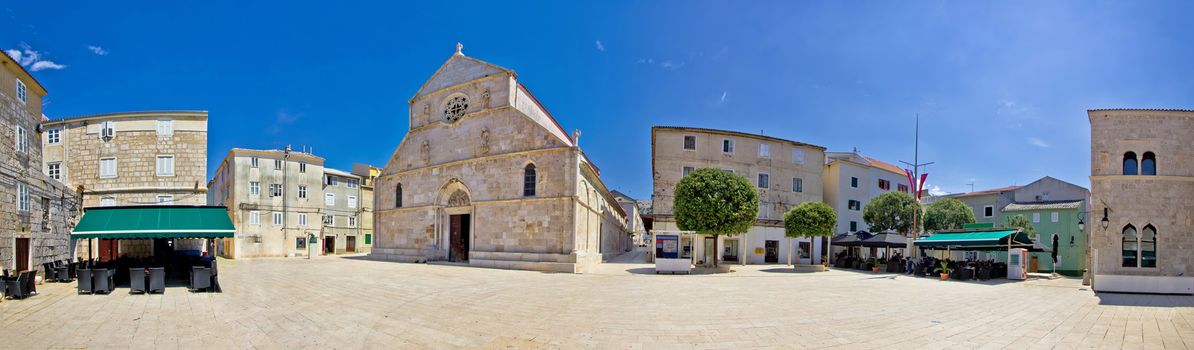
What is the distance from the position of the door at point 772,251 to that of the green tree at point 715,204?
1136cm

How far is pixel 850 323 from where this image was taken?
9688mm

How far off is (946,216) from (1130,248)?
2384 centimetres

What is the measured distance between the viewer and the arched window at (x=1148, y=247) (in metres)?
17.5

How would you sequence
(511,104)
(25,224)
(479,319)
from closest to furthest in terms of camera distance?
1. (479,319)
2. (25,224)
3. (511,104)

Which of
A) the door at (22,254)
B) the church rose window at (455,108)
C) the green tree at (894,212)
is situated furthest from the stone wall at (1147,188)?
the door at (22,254)

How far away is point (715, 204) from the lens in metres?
24.3

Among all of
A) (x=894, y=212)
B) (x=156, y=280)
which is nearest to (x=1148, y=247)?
(x=894, y=212)

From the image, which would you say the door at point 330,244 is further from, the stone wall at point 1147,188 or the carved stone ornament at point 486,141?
the stone wall at point 1147,188

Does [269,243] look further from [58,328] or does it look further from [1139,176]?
[1139,176]

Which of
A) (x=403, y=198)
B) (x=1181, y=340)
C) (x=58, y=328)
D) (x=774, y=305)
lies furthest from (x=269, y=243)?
(x=1181, y=340)

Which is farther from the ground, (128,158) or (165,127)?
(165,127)

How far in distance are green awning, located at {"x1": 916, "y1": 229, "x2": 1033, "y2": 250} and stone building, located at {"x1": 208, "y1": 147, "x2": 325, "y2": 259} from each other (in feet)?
131

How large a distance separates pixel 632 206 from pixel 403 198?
48.4 meters

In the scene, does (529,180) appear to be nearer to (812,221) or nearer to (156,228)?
(156,228)
